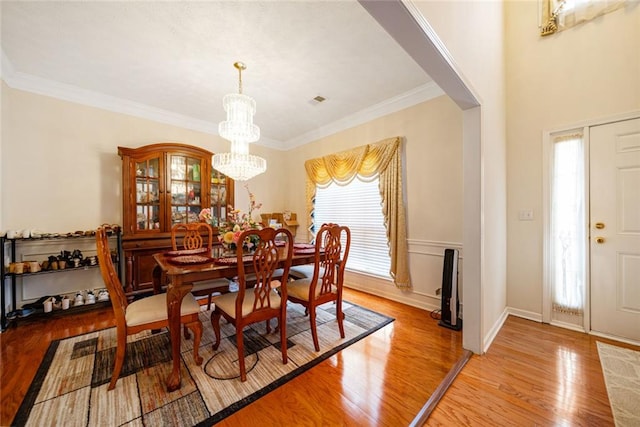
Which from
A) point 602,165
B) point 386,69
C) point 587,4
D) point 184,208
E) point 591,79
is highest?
point 587,4

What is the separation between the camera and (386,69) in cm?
249

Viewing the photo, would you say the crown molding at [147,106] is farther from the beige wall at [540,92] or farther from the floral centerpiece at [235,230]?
the floral centerpiece at [235,230]

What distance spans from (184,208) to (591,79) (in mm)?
4948

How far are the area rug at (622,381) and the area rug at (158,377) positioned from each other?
5.16ft

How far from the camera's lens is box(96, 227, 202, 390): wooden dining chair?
1.49 m

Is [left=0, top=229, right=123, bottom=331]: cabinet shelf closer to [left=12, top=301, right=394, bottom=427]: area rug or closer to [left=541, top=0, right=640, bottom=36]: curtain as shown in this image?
[left=12, top=301, right=394, bottom=427]: area rug

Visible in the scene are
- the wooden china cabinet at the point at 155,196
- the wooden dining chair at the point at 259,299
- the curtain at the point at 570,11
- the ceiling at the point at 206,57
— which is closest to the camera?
the wooden dining chair at the point at 259,299

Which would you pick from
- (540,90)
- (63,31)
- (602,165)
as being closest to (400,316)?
(602,165)

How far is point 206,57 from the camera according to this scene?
2.28 m

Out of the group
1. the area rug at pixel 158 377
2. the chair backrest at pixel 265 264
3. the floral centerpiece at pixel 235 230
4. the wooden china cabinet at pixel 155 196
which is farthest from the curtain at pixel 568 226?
the wooden china cabinet at pixel 155 196

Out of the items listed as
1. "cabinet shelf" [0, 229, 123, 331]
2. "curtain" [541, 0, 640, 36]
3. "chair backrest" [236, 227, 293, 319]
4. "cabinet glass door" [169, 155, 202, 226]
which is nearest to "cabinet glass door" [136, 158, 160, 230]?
"cabinet glass door" [169, 155, 202, 226]

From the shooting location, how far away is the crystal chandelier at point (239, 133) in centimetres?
241

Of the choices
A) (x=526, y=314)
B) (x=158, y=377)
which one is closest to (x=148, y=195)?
(x=158, y=377)

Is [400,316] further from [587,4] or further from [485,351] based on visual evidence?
[587,4]
